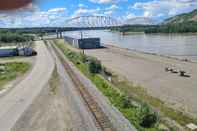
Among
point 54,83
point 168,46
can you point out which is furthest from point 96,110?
point 168,46

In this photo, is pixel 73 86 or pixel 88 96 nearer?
pixel 88 96

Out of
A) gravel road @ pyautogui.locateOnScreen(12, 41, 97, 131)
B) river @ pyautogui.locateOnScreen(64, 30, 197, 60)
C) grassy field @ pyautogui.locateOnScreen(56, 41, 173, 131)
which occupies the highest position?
grassy field @ pyautogui.locateOnScreen(56, 41, 173, 131)

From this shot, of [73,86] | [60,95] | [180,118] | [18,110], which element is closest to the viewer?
[180,118]

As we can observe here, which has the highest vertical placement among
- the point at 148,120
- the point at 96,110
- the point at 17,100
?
the point at 148,120

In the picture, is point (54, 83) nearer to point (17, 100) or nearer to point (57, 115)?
point (17, 100)

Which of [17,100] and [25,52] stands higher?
[25,52]

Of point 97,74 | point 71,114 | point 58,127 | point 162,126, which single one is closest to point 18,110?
point 71,114

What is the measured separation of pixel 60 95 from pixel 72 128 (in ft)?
31.0

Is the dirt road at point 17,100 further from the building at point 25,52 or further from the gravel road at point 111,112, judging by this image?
the building at point 25,52

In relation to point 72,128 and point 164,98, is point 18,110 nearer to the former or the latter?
point 72,128

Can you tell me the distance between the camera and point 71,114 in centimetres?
1870

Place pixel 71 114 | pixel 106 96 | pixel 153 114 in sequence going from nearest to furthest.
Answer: pixel 153 114 < pixel 71 114 < pixel 106 96

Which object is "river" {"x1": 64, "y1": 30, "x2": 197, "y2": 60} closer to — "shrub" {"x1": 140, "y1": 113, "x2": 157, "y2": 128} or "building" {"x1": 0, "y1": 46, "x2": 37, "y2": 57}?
"building" {"x1": 0, "y1": 46, "x2": 37, "y2": 57}

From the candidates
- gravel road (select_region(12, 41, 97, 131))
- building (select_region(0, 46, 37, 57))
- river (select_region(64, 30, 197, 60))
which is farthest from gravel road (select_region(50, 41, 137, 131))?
building (select_region(0, 46, 37, 57))
